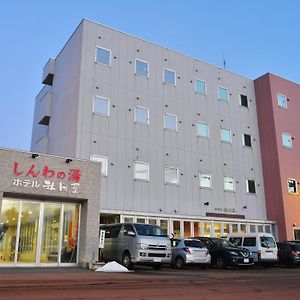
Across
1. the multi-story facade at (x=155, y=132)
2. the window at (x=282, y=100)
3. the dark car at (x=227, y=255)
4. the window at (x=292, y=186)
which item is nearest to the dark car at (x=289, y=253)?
the dark car at (x=227, y=255)

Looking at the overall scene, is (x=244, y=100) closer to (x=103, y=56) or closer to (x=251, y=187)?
(x=251, y=187)

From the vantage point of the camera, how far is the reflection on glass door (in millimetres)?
16844

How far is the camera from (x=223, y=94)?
31.9 m

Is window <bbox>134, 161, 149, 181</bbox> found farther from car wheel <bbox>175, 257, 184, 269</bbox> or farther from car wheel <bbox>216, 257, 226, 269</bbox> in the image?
car wheel <bbox>216, 257, 226, 269</bbox>

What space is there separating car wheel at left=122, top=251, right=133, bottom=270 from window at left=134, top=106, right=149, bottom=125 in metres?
11.2

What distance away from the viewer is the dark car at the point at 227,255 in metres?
19.3

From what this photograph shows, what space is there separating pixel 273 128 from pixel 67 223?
20051 mm

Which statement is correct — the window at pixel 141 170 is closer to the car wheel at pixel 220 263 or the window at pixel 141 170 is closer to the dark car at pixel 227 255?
the dark car at pixel 227 255

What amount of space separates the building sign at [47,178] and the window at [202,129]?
13.2 meters

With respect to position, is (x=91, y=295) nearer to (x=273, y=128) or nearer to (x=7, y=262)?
(x=7, y=262)

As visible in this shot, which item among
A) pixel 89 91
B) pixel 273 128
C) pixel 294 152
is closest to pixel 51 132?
pixel 89 91

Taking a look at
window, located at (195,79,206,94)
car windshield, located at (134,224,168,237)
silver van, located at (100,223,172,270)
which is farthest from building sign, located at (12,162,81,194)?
window, located at (195,79,206,94)

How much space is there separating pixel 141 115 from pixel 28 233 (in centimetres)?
1235

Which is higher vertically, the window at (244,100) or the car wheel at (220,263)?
the window at (244,100)
